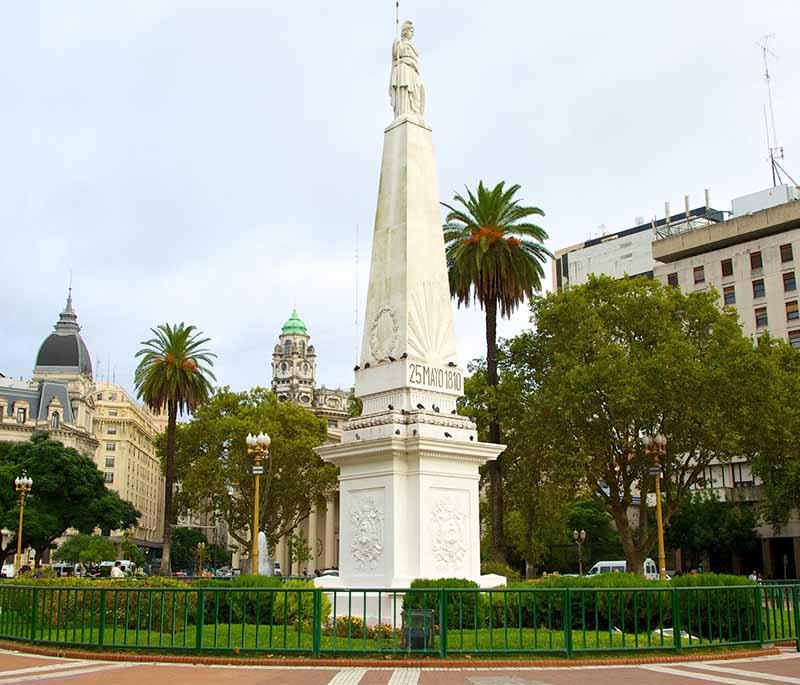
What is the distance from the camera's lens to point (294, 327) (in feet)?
572

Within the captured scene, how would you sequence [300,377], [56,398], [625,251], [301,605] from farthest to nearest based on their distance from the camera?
[300,377], [56,398], [625,251], [301,605]

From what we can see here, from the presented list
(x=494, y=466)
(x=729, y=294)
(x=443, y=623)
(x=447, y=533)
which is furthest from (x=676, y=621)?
(x=729, y=294)

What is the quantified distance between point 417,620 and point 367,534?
12.8 ft

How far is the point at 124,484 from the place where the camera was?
123 m

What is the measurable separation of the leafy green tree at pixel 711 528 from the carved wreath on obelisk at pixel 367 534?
4534 cm

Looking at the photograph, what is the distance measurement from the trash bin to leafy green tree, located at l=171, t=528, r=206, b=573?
116 m

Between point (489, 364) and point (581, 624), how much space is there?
22.9m

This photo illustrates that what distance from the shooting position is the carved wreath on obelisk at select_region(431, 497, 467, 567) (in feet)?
55.4

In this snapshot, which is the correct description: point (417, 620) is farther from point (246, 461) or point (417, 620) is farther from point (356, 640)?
point (246, 461)

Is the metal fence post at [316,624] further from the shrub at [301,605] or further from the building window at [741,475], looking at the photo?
the building window at [741,475]

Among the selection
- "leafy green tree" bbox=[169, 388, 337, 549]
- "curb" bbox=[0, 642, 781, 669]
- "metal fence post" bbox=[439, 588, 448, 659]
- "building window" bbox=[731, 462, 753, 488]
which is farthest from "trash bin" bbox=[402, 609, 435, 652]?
"building window" bbox=[731, 462, 753, 488]

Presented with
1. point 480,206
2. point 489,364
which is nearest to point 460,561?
point 489,364

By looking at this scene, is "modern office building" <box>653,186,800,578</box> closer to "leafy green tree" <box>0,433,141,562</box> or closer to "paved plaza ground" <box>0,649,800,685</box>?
"leafy green tree" <box>0,433,141,562</box>

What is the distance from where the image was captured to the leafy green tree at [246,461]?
58625mm
